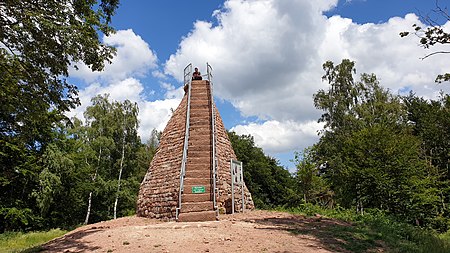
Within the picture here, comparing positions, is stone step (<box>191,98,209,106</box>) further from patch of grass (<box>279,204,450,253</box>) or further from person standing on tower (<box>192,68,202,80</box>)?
patch of grass (<box>279,204,450,253</box>)

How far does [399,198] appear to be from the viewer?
62.4ft

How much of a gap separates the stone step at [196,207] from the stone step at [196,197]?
0.21m

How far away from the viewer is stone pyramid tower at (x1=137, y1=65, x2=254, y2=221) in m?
11.7

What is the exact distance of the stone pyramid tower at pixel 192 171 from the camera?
38.5 feet

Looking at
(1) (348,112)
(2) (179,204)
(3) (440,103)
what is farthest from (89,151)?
(3) (440,103)

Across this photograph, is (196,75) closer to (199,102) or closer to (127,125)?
(199,102)

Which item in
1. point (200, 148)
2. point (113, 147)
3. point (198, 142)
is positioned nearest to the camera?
point (200, 148)

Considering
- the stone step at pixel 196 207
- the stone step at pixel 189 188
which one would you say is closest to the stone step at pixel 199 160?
the stone step at pixel 189 188

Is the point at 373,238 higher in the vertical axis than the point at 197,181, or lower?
lower

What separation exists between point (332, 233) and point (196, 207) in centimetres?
506

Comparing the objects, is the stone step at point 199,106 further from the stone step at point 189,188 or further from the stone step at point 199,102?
the stone step at point 189,188

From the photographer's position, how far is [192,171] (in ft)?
42.0

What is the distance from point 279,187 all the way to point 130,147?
1820cm

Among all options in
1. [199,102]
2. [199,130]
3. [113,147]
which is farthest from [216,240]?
[113,147]
